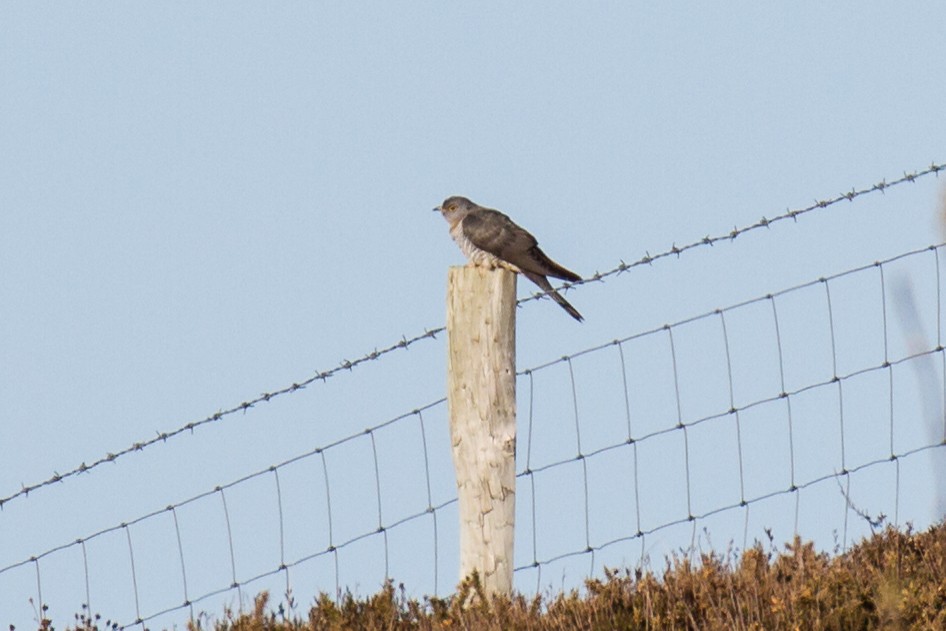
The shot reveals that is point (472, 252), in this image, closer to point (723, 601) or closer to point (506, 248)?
point (506, 248)

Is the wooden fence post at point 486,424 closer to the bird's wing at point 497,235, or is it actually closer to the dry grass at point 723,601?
the dry grass at point 723,601

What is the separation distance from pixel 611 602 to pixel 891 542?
1.30 m

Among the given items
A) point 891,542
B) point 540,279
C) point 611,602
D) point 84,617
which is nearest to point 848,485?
point 891,542

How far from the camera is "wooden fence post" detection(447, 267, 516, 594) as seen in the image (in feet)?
18.5

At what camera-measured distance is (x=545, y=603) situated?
5.32 metres

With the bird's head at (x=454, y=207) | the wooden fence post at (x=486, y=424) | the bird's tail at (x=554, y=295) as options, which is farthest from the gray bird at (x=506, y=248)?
the wooden fence post at (x=486, y=424)

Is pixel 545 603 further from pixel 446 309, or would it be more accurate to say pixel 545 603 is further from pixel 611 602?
pixel 446 309

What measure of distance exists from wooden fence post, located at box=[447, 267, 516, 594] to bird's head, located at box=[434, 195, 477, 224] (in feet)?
17.1

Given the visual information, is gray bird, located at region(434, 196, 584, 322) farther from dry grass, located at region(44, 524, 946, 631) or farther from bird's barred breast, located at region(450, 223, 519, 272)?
dry grass, located at region(44, 524, 946, 631)

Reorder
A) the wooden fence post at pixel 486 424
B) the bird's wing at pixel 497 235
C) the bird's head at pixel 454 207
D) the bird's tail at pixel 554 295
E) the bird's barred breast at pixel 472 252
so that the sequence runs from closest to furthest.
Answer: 1. the wooden fence post at pixel 486 424
2. the bird's tail at pixel 554 295
3. the bird's wing at pixel 497 235
4. the bird's barred breast at pixel 472 252
5. the bird's head at pixel 454 207

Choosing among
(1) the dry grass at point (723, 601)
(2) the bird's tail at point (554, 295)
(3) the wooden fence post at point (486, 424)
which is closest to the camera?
(1) the dry grass at point (723, 601)

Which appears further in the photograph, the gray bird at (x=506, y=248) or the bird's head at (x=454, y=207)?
→ the bird's head at (x=454, y=207)

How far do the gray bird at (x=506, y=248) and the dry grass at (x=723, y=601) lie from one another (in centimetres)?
236

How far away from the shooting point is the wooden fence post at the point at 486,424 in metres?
5.65
